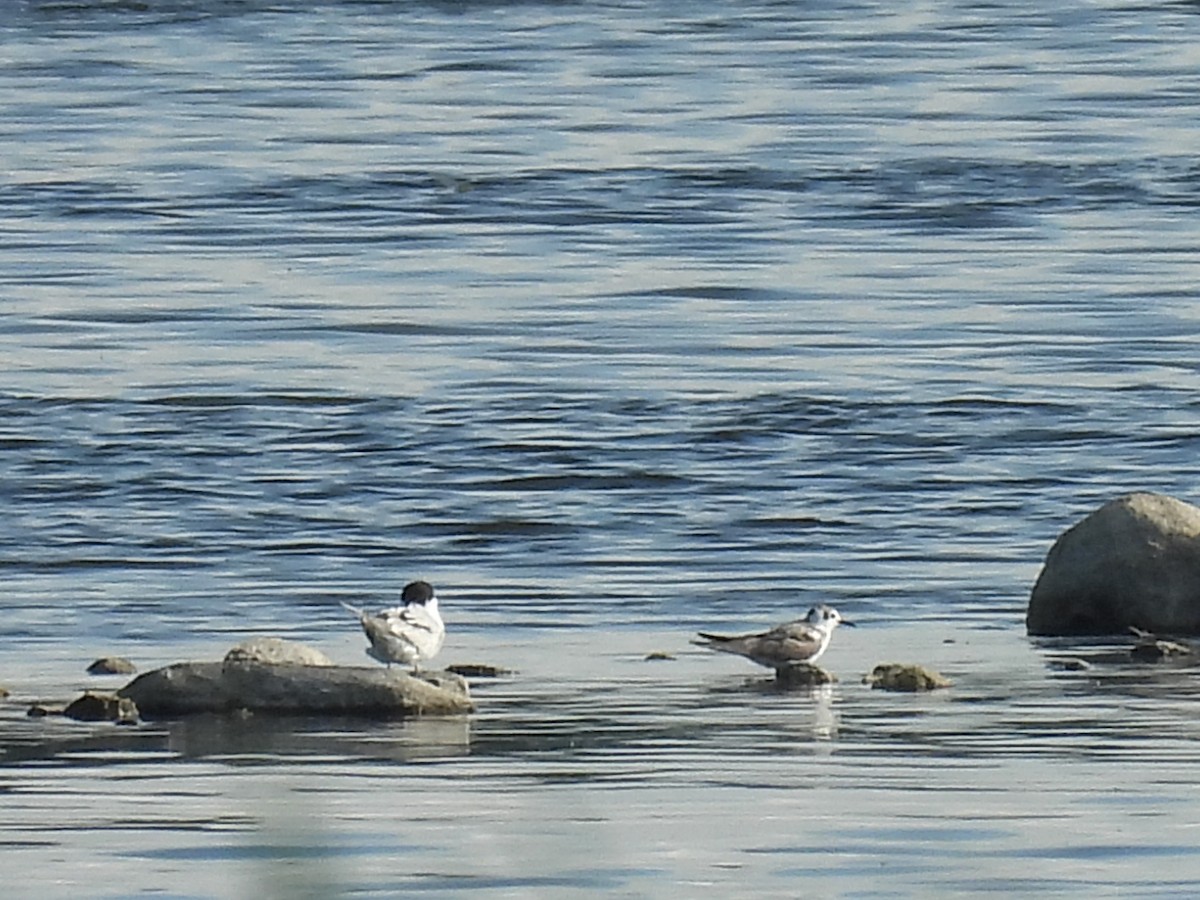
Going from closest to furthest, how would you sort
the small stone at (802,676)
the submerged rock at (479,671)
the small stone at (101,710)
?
the small stone at (101,710), the small stone at (802,676), the submerged rock at (479,671)

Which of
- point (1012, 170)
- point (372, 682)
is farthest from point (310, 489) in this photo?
point (1012, 170)

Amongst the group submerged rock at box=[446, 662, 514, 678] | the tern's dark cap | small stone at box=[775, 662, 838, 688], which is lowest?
submerged rock at box=[446, 662, 514, 678]

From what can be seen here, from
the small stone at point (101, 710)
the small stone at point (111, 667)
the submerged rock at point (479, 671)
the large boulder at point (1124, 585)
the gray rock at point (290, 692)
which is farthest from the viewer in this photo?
the large boulder at point (1124, 585)

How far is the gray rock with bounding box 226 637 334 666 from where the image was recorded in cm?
1000

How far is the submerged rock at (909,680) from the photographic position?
1034 centimetres

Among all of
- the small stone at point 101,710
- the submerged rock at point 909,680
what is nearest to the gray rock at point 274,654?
the small stone at point 101,710

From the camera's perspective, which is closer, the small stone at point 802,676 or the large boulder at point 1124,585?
the small stone at point 802,676

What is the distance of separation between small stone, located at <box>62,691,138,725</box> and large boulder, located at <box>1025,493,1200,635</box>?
3.61 meters

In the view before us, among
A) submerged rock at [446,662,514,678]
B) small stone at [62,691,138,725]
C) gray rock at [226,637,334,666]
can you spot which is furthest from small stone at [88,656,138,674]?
small stone at [62,691,138,725]

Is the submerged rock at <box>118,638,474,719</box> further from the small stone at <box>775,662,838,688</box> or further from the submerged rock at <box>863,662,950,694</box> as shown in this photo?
the submerged rock at <box>863,662,950,694</box>

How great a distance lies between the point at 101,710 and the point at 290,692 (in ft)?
1.67

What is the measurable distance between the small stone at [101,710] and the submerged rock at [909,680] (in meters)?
2.18

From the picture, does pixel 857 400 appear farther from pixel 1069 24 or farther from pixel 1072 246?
pixel 1069 24

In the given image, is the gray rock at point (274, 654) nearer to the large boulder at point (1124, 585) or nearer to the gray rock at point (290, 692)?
the gray rock at point (290, 692)
